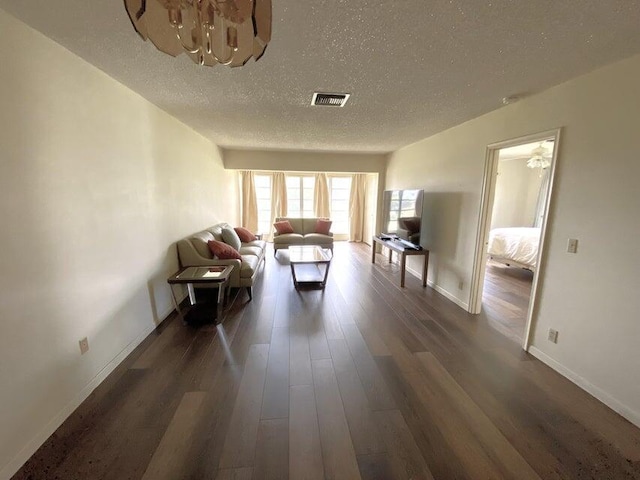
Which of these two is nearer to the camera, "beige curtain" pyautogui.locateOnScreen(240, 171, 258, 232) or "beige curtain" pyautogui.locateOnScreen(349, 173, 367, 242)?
"beige curtain" pyautogui.locateOnScreen(240, 171, 258, 232)

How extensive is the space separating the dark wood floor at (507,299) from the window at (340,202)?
13.3 ft

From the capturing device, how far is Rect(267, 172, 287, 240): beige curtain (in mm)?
7586

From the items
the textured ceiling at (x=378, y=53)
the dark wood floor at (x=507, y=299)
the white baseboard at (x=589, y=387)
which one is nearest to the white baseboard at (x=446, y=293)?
the dark wood floor at (x=507, y=299)

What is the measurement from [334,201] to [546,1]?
6.90 meters

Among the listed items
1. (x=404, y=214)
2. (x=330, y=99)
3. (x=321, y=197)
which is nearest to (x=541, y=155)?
(x=404, y=214)

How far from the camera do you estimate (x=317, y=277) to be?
442 centimetres

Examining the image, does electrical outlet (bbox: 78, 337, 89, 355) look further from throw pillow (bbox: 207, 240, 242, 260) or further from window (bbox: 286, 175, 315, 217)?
window (bbox: 286, 175, 315, 217)

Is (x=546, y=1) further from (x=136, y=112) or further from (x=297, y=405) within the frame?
(x=136, y=112)

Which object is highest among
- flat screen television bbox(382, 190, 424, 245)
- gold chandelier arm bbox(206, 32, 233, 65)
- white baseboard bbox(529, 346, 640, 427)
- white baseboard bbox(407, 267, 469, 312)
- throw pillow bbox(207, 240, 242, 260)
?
gold chandelier arm bbox(206, 32, 233, 65)

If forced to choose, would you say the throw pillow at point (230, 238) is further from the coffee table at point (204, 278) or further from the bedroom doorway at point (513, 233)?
the bedroom doorway at point (513, 233)

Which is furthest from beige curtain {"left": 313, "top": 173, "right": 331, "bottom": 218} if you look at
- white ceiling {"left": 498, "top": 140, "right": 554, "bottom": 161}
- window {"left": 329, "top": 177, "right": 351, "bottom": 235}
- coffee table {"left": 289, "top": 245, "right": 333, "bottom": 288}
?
white ceiling {"left": 498, "top": 140, "right": 554, "bottom": 161}

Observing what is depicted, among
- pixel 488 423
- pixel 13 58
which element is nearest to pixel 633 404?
pixel 488 423

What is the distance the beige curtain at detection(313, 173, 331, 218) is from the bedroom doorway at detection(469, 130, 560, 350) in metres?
4.14

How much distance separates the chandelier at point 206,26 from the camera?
0.90 m
